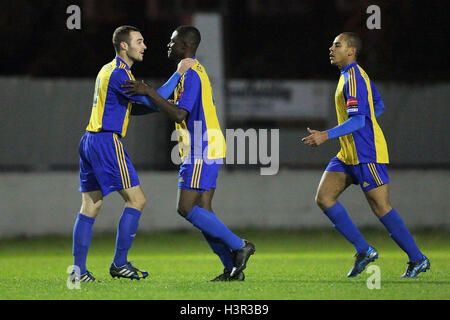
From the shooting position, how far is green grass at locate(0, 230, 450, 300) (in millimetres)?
7062

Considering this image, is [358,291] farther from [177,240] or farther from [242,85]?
[242,85]

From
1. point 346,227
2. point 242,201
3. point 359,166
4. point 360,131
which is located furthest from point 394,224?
point 242,201

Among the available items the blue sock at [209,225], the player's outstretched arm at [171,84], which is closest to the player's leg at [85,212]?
the player's outstretched arm at [171,84]

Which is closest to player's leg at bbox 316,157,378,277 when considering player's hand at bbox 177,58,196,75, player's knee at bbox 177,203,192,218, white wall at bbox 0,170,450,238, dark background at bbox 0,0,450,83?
player's knee at bbox 177,203,192,218

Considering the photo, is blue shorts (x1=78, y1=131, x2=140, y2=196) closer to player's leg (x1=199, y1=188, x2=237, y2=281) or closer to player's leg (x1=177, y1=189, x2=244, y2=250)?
player's leg (x1=177, y1=189, x2=244, y2=250)

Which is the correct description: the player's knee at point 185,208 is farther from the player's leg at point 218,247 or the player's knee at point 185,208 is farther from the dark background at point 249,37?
the dark background at point 249,37

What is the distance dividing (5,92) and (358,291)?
361 inches

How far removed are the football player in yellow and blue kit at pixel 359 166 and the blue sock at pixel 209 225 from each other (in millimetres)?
1188

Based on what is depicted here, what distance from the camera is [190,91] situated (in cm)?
767

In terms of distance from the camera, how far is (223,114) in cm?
1554

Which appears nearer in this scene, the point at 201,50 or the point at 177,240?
the point at 177,240

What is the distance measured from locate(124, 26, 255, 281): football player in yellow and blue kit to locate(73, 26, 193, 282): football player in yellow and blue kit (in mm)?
157

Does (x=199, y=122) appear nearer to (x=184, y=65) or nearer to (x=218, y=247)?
(x=184, y=65)
